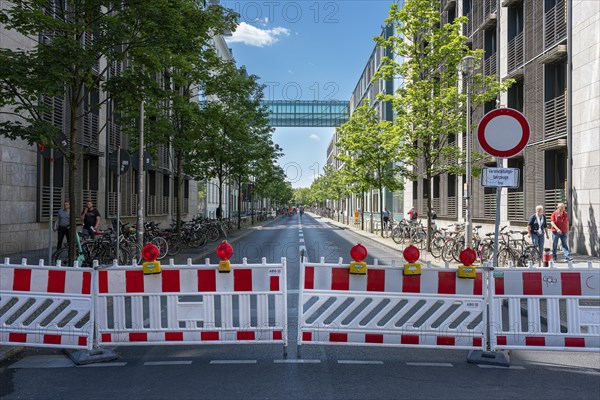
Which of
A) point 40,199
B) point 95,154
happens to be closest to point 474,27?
point 95,154

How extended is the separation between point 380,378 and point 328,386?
57 cm

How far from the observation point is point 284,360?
531 centimetres

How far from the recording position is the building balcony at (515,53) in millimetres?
20891

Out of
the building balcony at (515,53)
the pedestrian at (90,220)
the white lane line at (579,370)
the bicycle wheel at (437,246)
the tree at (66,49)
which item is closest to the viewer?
the white lane line at (579,370)

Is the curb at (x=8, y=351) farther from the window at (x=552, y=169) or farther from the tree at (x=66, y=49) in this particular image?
the window at (x=552, y=169)

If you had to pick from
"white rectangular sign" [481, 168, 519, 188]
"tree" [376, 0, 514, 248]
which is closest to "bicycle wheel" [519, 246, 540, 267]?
"tree" [376, 0, 514, 248]

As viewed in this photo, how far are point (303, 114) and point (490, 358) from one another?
6847 centimetres

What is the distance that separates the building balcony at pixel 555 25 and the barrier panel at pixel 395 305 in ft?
49.7

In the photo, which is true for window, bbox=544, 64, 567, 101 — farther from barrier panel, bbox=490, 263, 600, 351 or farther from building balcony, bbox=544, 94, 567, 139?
barrier panel, bbox=490, 263, 600, 351

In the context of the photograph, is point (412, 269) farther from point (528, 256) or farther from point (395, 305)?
point (528, 256)

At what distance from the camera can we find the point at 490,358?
5.34 meters

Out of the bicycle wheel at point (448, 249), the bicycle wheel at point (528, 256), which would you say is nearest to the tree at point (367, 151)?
Answer: the bicycle wheel at point (448, 249)

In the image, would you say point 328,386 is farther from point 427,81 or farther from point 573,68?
point 573,68

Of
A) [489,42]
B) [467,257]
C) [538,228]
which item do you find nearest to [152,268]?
[467,257]
